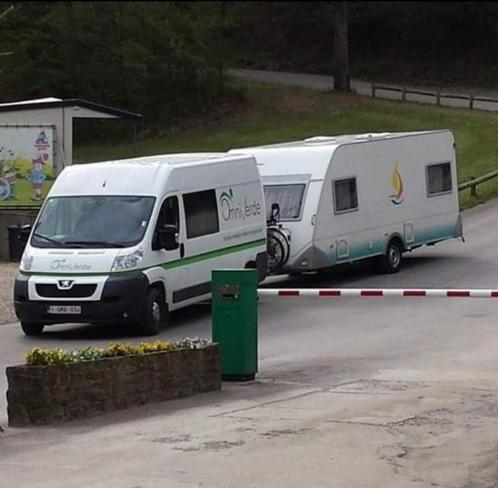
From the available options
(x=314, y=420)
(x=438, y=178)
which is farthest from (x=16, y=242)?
(x=314, y=420)

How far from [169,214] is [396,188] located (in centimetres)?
737

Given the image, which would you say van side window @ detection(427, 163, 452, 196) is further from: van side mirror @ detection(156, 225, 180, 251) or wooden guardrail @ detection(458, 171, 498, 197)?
van side mirror @ detection(156, 225, 180, 251)

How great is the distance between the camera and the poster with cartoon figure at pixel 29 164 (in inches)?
1210

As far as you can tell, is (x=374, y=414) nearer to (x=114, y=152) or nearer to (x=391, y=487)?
(x=391, y=487)

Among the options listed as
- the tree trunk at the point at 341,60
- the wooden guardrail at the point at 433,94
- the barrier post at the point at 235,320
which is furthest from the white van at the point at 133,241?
the tree trunk at the point at 341,60

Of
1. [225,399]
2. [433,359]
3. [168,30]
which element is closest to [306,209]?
[433,359]

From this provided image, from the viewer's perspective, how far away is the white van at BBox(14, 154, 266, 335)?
1922cm

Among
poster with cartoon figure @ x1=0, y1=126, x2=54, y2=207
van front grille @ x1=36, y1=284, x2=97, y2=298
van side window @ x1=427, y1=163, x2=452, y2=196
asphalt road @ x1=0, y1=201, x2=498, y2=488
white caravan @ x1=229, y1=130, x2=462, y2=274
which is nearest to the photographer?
asphalt road @ x1=0, y1=201, x2=498, y2=488

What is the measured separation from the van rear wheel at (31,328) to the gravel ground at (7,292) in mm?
1443

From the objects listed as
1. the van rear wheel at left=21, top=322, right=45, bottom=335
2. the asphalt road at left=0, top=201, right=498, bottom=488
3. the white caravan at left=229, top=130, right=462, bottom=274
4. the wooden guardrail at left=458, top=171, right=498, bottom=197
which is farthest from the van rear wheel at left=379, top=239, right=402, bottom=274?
the wooden guardrail at left=458, top=171, right=498, bottom=197

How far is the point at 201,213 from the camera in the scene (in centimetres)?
2120

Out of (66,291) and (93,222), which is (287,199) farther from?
(66,291)

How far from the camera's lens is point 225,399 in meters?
13.9

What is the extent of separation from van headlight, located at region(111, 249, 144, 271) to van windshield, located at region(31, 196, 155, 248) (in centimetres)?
17
